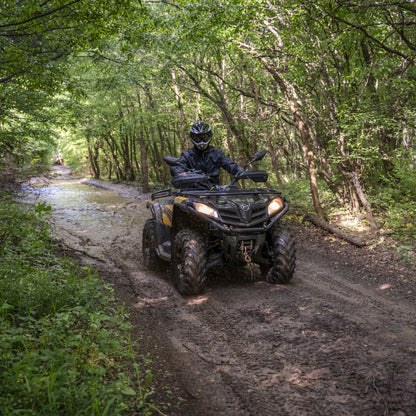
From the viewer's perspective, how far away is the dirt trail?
2.41m

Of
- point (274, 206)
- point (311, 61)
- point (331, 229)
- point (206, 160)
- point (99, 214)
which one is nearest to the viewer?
point (274, 206)

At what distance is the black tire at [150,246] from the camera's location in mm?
5767

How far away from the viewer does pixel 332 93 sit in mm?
8414

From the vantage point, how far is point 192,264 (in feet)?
13.9

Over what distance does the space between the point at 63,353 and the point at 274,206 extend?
302cm

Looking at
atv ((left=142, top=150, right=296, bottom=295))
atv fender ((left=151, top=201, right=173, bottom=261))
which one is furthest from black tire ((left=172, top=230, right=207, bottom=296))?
atv fender ((left=151, top=201, right=173, bottom=261))

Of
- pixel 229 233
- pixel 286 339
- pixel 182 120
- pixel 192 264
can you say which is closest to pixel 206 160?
pixel 229 233

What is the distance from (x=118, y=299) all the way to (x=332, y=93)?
22.8 feet

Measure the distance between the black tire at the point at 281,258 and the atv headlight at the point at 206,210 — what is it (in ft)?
2.99

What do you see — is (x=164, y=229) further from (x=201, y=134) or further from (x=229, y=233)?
(x=201, y=134)

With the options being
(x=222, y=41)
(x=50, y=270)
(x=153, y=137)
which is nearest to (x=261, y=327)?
(x=50, y=270)

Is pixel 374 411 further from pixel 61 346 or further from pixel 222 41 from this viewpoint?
pixel 222 41

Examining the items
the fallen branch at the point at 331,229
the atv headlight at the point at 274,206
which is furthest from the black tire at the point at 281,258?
the fallen branch at the point at 331,229

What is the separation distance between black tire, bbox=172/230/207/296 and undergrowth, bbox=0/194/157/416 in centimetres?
89
